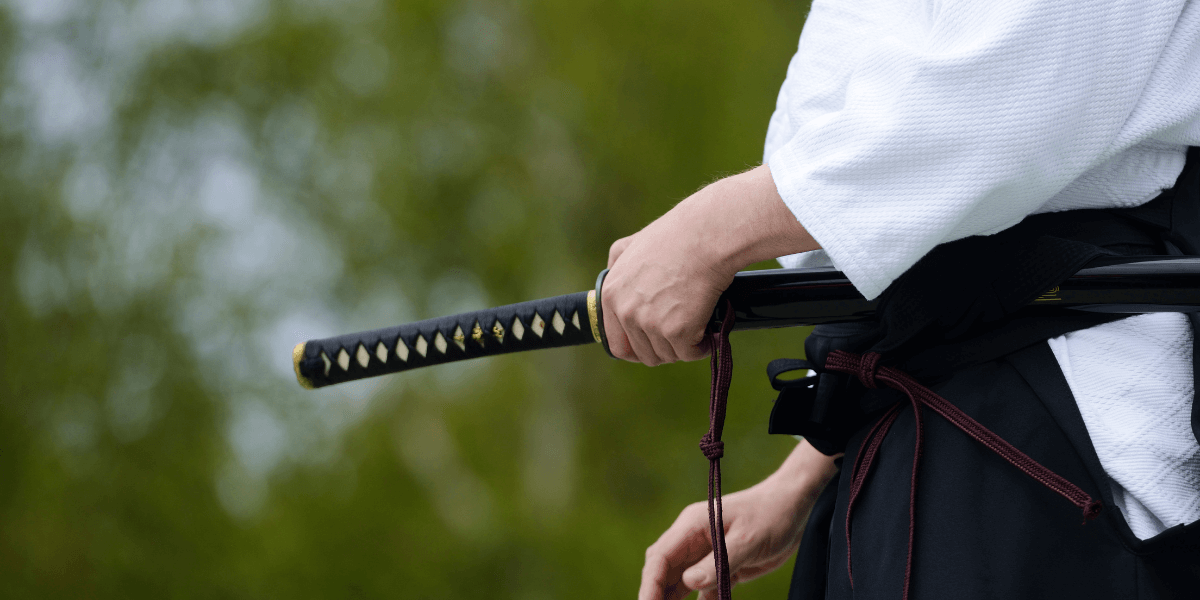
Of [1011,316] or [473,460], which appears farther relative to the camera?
[473,460]

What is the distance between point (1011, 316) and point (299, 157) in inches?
100.0

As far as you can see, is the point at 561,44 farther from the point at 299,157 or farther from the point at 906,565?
the point at 906,565

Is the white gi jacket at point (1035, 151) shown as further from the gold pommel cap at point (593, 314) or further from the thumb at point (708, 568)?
the thumb at point (708, 568)

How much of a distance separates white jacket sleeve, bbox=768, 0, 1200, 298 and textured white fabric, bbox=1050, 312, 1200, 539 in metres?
0.07

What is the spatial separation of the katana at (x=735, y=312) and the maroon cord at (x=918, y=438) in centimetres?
3

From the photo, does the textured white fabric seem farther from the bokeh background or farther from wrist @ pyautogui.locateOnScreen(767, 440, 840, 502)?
the bokeh background

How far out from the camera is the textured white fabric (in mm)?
325

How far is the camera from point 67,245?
2.56 meters

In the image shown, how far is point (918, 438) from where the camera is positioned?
369mm

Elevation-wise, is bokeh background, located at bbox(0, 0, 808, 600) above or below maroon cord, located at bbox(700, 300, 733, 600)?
above

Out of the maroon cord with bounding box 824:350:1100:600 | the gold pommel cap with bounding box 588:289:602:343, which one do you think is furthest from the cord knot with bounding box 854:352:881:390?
the gold pommel cap with bounding box 588:289:602:343

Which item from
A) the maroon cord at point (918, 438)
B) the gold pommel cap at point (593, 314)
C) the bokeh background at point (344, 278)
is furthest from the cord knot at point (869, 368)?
the bokeh background at point (344, 278)

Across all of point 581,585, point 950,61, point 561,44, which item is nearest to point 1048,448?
point 950,61

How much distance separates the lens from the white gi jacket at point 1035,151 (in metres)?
0.31
